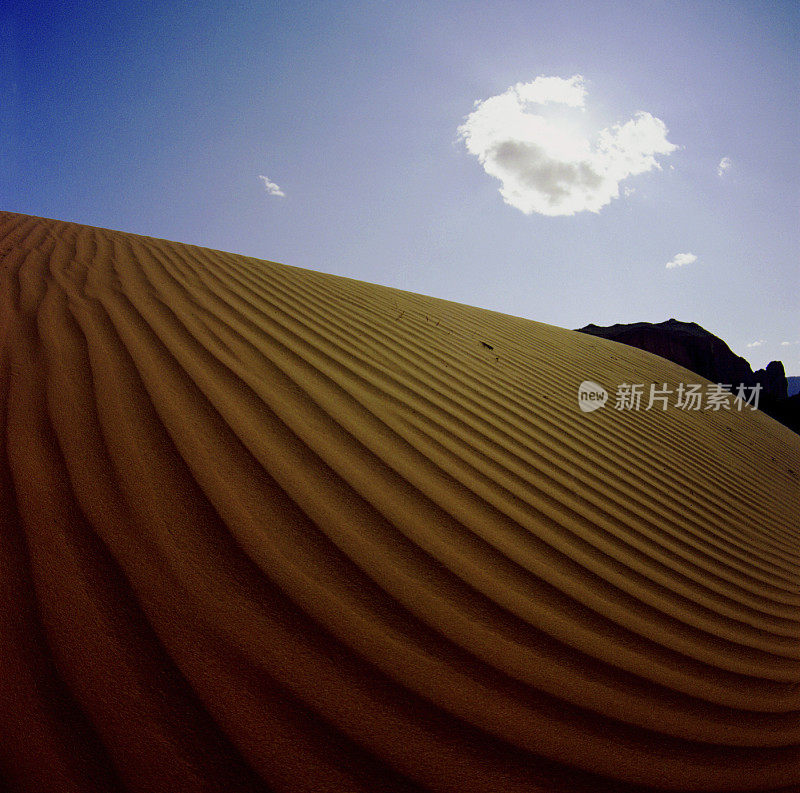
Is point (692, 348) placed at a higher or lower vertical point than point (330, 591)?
higher

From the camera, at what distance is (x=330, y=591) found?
3.34 feet

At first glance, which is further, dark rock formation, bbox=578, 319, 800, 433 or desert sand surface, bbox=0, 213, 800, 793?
dark rock formation, bbox=578, 319, 800, 433

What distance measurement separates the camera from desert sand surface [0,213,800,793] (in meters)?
0.74

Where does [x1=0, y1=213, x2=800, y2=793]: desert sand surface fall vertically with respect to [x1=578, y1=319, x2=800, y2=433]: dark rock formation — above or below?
below

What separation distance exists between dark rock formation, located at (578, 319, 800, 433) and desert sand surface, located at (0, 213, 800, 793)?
100 feet

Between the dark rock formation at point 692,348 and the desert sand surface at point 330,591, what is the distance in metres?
30.6

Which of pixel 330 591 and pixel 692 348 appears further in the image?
pixel 692 348

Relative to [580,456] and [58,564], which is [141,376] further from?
[580,456]

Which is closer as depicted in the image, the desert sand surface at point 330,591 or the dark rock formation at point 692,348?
the desert sand surface at point 330,591

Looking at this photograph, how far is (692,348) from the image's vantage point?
32781mm

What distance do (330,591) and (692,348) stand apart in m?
38.8

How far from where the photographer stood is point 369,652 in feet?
3.00

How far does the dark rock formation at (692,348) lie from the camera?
3058 centimetres

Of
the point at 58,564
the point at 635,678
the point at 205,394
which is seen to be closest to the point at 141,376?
the point at 205,394
